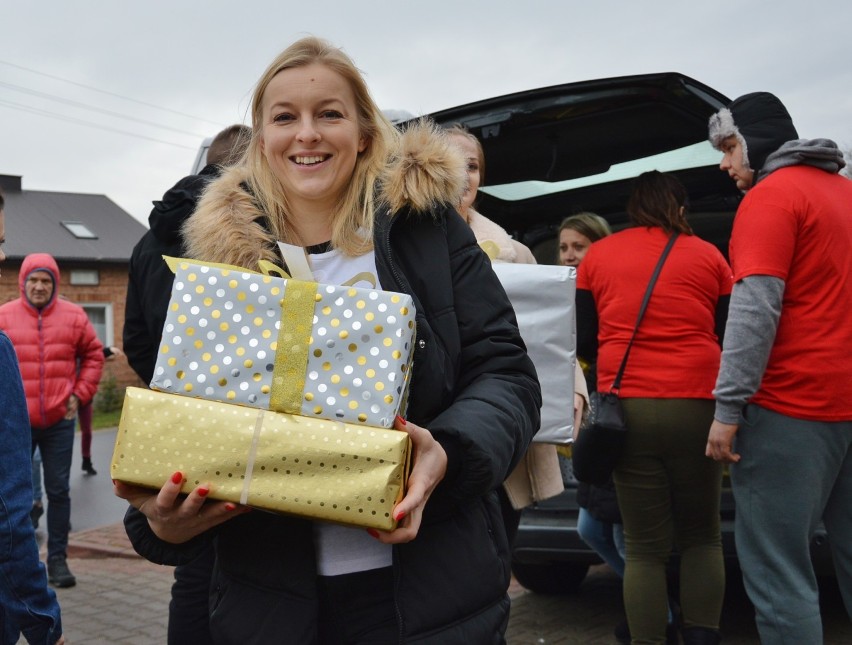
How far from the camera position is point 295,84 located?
186 centimetres

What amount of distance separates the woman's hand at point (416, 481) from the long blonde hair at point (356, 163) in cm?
46

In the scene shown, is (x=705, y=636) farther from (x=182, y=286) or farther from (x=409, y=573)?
(x=182, y=286)

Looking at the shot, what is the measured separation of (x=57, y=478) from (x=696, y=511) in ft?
14.0

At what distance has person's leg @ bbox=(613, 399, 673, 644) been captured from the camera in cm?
361

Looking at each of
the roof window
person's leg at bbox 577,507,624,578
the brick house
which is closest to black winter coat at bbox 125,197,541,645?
person's leg at bbox 577,507,624,578

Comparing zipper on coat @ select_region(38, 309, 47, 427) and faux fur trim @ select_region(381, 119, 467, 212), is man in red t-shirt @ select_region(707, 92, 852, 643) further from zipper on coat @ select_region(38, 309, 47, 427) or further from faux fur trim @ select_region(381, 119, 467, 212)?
zipper on coat @ select_region(38, 309, 47, 427)

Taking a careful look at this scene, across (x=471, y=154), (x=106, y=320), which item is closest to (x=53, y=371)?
(x=471, y=154)

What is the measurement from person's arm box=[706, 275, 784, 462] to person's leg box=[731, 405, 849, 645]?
0.10 meters

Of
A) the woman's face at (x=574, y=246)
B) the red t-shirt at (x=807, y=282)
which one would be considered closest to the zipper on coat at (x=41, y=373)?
the woman's face at (x=574, y=246)

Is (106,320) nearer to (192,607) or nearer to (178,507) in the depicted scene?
(192,607)

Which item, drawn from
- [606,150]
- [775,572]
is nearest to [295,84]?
[775,572]

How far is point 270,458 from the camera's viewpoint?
58.3 inches

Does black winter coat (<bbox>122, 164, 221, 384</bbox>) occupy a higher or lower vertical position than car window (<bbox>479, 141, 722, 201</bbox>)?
lower

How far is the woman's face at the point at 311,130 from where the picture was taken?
186 cm
